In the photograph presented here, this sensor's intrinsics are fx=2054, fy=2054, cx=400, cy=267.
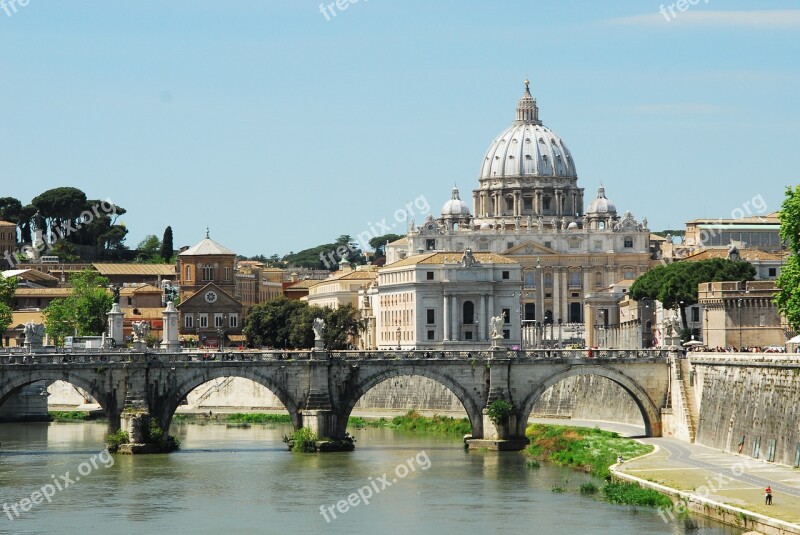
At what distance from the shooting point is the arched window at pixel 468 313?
14925 centimetres

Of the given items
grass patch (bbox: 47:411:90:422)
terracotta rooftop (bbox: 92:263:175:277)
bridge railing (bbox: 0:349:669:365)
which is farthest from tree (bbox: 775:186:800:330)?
terracotta rooftop (bbox: 92:263:175:277)

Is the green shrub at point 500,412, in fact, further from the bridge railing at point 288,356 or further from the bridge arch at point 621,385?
the bridge railing at point 288,356

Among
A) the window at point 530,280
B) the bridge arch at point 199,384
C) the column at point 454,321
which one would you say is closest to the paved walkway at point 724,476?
the bridge arch at point 199,384

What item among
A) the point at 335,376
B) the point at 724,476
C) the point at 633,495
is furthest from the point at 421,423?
the point at 724,476

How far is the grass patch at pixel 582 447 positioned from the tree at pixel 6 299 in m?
54.0

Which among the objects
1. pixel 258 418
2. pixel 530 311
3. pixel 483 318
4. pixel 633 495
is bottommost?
pixel 633 495

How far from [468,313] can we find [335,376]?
230 feet

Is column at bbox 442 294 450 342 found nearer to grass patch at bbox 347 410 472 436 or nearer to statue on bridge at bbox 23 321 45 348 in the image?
grass patch at bbox 347 410 472 436

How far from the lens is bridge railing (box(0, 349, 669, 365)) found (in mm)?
79562

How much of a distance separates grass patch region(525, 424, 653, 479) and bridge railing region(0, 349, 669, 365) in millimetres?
3065

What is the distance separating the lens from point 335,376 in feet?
263

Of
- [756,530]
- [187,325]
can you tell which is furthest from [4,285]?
[756,530]

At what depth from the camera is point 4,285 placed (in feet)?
461

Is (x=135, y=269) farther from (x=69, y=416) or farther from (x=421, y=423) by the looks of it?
(x=421, y=423)
